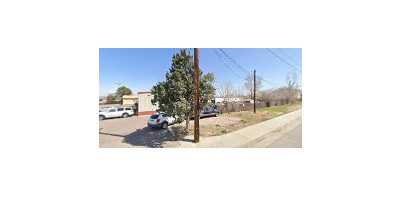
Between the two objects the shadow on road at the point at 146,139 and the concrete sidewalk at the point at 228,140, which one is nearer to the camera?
the concrete sidewalk at the point at 228,140

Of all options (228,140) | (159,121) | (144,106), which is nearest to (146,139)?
(159,121)

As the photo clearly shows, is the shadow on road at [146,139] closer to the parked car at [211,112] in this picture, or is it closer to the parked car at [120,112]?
the parked car at [211,112]

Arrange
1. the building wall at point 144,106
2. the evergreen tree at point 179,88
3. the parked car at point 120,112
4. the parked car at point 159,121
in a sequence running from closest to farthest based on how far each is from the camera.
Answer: the evergreen tree at point 179,88, the parked car at point 159,121, the parked car at point 120,112, the building wall at point 144,106

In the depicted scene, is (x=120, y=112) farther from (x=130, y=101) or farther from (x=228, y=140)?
(x=228, y=140)

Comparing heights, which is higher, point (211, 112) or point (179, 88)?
point (179, 88)

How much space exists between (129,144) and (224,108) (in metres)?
8.32

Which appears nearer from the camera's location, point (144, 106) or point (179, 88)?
point (179, 88)

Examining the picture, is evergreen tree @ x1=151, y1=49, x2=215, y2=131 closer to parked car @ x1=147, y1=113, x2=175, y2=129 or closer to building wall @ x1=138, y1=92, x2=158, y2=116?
parked car @ x1=147, y1=113, x2=175, y2=129

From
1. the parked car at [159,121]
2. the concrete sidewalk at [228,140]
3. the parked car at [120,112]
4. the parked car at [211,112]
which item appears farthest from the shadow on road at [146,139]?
the parked car at [120,112]

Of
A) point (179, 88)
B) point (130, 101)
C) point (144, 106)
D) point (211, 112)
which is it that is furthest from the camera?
point (144, 106)

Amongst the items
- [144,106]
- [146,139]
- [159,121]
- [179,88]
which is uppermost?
[179,88]

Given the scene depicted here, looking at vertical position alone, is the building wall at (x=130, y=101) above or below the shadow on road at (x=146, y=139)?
above

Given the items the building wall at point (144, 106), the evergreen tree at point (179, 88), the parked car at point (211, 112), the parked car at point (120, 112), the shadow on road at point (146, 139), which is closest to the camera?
the evergreen tree at point (179, 88)

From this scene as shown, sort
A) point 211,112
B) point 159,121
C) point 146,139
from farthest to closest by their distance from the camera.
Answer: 1. point 211,112
2. point 159,121
3. point 146,139
